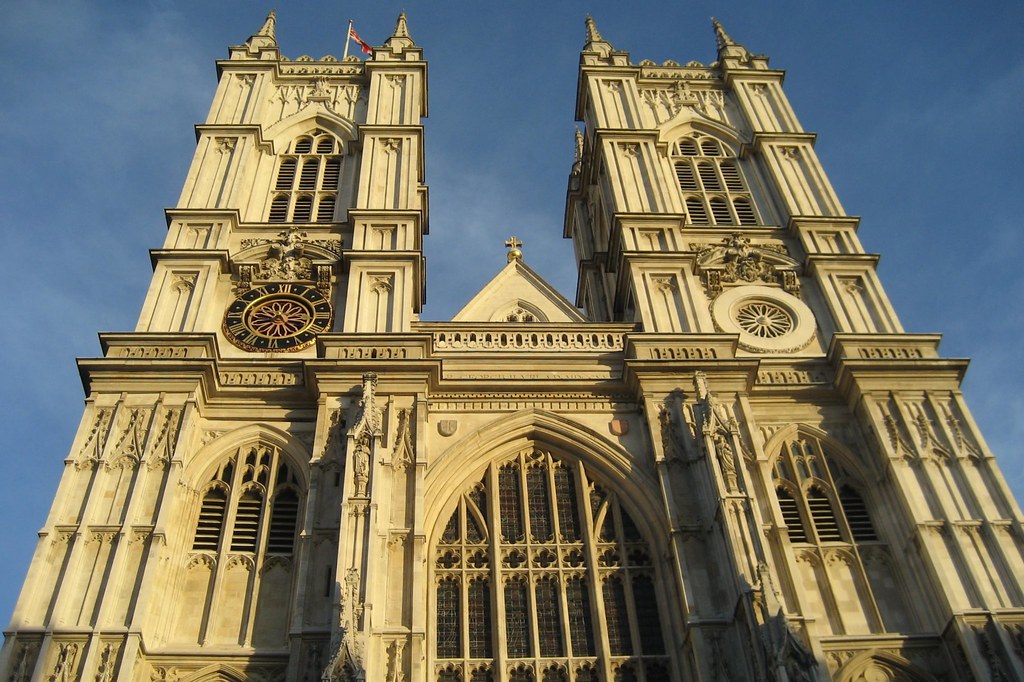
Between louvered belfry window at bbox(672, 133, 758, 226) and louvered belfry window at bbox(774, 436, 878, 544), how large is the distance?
802 cm

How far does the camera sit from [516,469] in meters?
21.4

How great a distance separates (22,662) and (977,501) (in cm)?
1571

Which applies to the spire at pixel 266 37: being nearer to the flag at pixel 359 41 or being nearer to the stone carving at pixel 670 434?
the flag at pixel 359 41

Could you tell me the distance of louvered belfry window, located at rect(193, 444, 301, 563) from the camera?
19.7 meters

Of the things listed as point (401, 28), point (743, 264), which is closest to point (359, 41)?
point (401, 28)

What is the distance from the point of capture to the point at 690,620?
17.8 meters

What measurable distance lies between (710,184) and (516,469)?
38.3 feet

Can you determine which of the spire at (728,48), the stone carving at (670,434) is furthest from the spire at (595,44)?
the stone carving at (670,434)

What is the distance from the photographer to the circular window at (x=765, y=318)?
2408 cm

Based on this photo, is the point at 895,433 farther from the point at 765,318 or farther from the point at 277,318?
the point at 277,318

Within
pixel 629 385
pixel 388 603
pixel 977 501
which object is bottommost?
pixel 388 603

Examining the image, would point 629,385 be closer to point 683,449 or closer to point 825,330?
point 683,449

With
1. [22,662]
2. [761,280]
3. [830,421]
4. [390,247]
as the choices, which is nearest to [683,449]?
[830,421]

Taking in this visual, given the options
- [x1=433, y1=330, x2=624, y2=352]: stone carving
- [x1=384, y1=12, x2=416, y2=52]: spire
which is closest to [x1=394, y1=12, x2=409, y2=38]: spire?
[x1=384, y1=12, x2=416, y2=52]: spire
